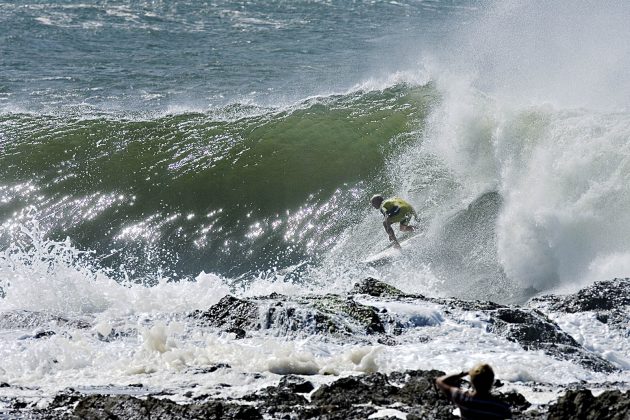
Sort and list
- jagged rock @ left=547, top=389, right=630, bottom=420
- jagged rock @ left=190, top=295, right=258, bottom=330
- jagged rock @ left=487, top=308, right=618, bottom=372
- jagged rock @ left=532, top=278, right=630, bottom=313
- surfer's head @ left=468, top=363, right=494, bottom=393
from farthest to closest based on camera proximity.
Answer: jagged rock @ left=532, top=278, right=630, bottom=313 < jagged rock @ left=190, top=295, right=258, bottom=330 < jagged rock @ left=487, top=308, right=618, bottom=372 < jagged rock @ left=547, top=389, right=630, bottom=420 < surfer's head @ left=468, top=363, right=494, bottom=393

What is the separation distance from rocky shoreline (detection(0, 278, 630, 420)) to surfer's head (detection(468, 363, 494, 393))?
51.3 inches

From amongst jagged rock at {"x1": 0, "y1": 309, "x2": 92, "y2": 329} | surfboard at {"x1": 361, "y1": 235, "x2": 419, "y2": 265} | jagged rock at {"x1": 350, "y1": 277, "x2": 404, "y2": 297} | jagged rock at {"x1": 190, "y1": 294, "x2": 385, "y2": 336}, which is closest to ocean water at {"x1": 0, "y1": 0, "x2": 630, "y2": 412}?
jagged rock at {"x1": 0, "y1": 309, "x2": 92, "y2": 329}

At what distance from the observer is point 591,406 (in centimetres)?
700

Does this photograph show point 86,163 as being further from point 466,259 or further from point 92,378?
point 92,378

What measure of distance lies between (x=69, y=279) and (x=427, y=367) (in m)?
6.45

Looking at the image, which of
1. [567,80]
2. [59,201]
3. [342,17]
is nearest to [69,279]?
[59,201]

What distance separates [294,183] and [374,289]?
25.4 ft

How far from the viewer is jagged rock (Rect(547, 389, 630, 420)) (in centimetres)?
686

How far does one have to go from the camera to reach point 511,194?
53.5 feet

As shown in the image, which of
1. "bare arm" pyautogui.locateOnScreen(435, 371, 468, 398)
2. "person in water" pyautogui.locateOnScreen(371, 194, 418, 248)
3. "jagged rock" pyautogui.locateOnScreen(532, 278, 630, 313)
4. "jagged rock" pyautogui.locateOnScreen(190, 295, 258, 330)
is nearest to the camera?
"bare arm" pyautogui.locateOnScreen(435, 371, 468, 398)

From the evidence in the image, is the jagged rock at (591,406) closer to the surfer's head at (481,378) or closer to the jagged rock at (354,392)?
the surfer's head at (481,378)

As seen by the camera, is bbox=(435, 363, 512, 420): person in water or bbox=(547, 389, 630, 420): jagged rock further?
bbox=(547, 389, 630, 420): jagged rock

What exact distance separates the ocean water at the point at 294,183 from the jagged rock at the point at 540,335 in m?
0.23

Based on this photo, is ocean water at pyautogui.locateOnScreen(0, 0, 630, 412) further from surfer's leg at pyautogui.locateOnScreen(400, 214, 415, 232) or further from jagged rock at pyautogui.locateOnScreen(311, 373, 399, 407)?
jagged rock at pyautogui.locateOnScreen(311, 373, 399, 407)
